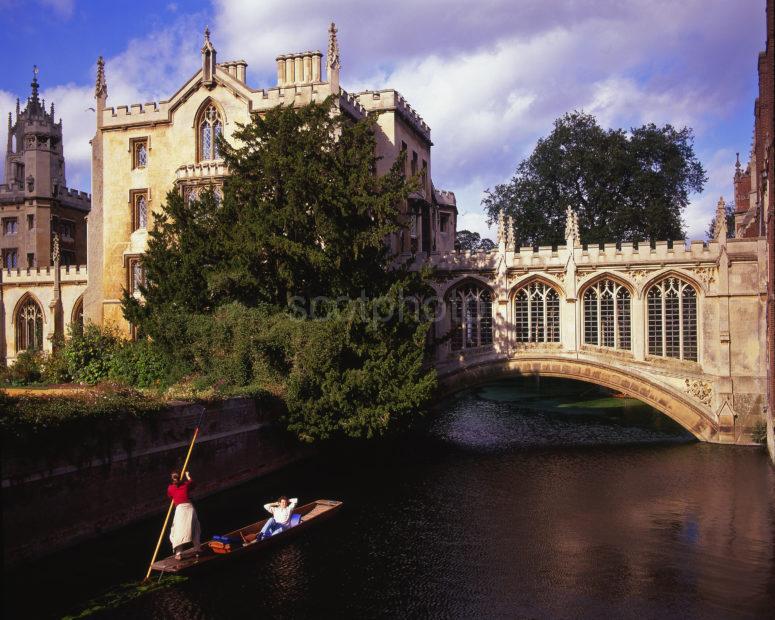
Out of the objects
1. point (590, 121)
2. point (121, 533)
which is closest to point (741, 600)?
point (121, 533)

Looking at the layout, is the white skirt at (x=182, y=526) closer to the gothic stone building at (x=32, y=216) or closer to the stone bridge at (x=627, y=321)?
the stone bridge at (x=627, y=321)

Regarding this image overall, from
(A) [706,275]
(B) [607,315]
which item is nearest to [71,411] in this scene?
(B) [607,315]

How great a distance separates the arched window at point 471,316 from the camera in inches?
1308

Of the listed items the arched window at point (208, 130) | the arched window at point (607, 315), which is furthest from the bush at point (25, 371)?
the arched window at point (607, 315)

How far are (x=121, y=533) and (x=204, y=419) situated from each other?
4.40 metres

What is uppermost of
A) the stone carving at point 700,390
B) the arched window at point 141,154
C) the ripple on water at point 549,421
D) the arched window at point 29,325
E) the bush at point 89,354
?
the arched window at point 141,154

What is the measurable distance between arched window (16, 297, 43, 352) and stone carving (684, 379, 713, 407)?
36.1m

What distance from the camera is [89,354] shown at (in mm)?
31312

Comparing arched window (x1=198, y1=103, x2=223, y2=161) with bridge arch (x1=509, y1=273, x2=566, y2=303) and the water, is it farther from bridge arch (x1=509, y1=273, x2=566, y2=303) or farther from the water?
the water

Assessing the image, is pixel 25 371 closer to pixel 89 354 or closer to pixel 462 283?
pixel 89 354

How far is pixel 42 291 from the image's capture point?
46125 millimetres

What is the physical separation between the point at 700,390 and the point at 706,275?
446 cm

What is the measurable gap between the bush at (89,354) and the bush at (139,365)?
1.84ft

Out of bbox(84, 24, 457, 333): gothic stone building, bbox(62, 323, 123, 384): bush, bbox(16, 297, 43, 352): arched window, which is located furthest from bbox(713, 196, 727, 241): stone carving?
bbox(16, 297, 43, 352): arched window
